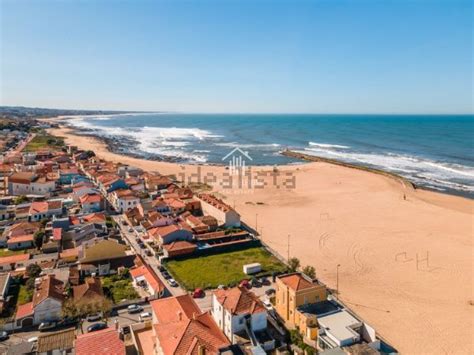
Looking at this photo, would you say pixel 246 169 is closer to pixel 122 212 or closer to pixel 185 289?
pixel 122 212

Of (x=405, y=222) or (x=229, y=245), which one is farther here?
(x=405, y=222)

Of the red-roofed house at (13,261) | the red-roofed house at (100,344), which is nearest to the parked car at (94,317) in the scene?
the red-roofed house at (100,344)

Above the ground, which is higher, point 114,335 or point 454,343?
point 114,335

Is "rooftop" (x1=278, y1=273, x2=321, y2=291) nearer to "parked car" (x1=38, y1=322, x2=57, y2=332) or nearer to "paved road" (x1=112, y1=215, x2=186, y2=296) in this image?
"paved road" (x1=112, y1=215, x2=186, y2=296)

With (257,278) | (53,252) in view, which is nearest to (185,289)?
(257,278)

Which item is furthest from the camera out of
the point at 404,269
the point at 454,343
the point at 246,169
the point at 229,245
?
the point at 246,169

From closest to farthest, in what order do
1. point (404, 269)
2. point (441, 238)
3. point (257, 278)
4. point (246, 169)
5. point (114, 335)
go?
1. point (114, 335)
2. point (257, 278)
3. point (404, 269)
4. point (441, 238)
5. point (246, 169)

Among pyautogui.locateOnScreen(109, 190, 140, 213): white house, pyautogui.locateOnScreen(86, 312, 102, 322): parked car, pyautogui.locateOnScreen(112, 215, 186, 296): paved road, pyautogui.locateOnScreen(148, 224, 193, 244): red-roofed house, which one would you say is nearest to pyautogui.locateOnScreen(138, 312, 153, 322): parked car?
pyautogui.locateOnScreen(86, 312, 102, 322): parked car

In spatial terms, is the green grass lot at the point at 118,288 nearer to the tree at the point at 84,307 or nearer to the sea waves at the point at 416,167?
the tree at the point at 84,307
